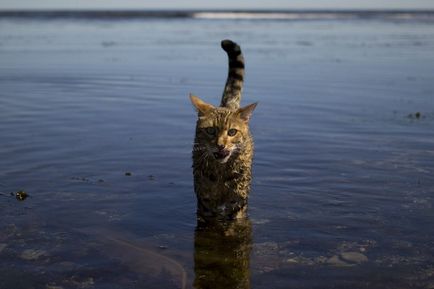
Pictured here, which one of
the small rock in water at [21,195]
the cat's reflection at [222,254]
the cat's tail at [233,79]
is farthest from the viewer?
the cat's tail at [233,79]

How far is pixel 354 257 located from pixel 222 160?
1673 millimetres

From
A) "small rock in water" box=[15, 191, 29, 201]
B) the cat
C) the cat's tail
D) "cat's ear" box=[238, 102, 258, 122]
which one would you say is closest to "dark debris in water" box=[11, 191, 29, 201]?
"small rock in water" box=[15, 191, 29, 201]

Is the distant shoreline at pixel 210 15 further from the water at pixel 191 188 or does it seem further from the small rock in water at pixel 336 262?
the small rock in water at pixel 336 262

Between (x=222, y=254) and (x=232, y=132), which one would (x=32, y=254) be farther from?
(x=232, y=132)

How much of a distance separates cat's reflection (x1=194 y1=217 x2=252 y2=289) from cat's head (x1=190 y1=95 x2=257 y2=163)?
0.79 meters

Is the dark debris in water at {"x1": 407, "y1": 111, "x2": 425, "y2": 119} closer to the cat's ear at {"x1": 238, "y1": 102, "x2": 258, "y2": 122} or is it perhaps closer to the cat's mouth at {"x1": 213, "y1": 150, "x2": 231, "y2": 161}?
the cat's ear at {"x1": 238, "y1": 102, "x2": 258, "y2": 122}

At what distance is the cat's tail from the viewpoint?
7461 mm

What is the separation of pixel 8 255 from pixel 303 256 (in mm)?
2790

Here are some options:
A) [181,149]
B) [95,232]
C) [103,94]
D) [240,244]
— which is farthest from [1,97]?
[240,244]

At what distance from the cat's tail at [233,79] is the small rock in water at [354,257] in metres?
2.58

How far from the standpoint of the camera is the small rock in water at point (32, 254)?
17.6ft

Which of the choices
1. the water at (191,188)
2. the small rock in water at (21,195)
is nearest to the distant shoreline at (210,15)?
the water at (191,188)

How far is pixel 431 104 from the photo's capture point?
1373 cm

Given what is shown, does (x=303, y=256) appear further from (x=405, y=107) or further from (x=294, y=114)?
(x=405, y=107)
